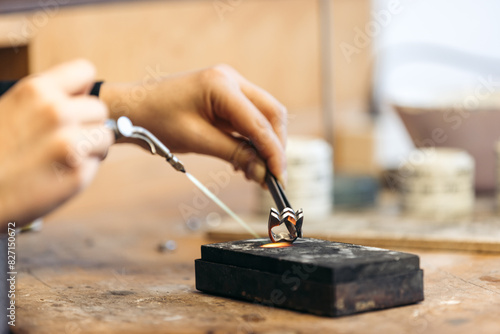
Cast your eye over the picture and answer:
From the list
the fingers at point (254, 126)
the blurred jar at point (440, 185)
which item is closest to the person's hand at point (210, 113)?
the fingers at point (254, 126)

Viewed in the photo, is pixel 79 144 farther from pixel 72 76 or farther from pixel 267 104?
pixel 267 104

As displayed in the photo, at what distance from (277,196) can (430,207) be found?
45 cm

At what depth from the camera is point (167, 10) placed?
171 cm

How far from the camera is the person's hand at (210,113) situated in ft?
2.86

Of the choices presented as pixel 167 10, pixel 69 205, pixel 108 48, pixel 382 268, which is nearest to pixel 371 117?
pixel 167 10

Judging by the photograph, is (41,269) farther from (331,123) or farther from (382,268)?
(331,123)

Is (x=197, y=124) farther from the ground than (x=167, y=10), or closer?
closer

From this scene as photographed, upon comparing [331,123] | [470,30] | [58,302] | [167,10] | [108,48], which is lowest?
[58,302]

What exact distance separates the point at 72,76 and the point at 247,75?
144 cm

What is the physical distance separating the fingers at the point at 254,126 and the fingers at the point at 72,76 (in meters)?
0.24

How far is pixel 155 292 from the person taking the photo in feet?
2.49

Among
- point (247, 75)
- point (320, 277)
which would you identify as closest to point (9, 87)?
point (320, 277)

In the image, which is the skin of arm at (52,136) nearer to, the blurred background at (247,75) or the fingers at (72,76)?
the fingers at (72,76)

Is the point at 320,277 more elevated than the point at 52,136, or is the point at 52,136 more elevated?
the point at 52,136
